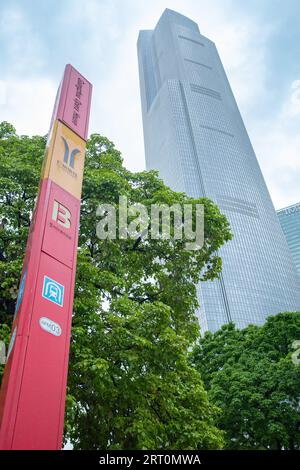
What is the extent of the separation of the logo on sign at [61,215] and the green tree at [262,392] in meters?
11.5

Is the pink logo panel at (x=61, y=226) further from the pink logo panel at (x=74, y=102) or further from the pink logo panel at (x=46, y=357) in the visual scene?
the pink logo panel at (x=74, y=102)

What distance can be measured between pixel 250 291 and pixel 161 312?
80.5 meters

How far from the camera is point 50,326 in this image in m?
5.57

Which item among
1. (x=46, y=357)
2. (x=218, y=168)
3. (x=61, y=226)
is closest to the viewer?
(x=46, y=357)

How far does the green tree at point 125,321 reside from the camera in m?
7.35

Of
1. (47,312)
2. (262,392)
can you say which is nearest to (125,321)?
(47,312)

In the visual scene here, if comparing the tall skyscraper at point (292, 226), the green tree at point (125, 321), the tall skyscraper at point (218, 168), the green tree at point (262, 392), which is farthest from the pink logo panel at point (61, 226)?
the tall skyscraper at point (292, 226)

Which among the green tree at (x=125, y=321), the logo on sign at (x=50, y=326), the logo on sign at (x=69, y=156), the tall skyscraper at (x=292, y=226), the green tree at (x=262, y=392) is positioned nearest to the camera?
the logo on sign at (x=50, y=326)

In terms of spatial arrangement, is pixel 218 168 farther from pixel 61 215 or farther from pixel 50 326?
pixel 50 326

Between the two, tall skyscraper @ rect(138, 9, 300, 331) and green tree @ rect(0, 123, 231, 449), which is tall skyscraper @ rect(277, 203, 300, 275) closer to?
tall skyscraper @ rect(138, 9, 300, 331)

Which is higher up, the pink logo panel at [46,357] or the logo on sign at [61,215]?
the logo on sign at [61,215]

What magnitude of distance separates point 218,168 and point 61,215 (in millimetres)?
95718

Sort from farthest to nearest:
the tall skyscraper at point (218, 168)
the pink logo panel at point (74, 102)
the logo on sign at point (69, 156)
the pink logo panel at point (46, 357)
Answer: the tall skyscraper at point (218, 168) < the pink logo panel at point (74, 102) < the logo on sign at point (69, 156) < the pink logo panel at point (46, 357)
